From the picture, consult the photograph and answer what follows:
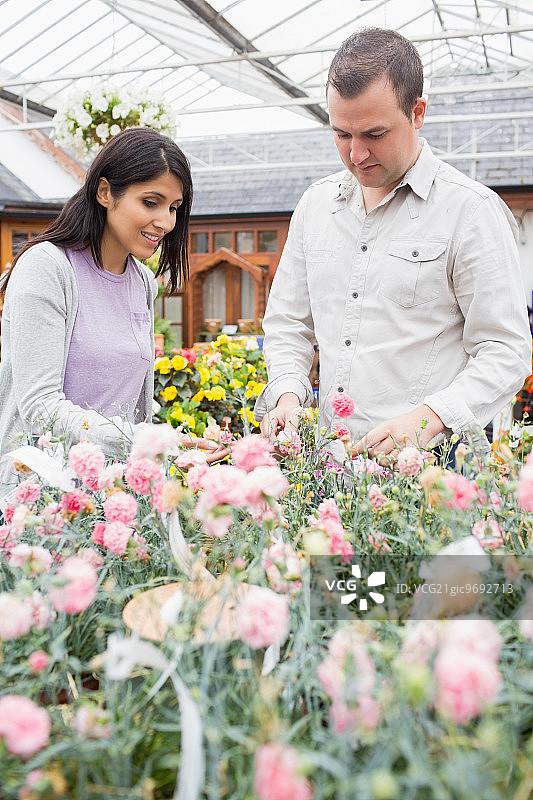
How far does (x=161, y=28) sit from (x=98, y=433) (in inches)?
249

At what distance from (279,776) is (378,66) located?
114 cm

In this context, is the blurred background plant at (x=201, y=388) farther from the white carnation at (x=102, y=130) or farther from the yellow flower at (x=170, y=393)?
the white carnation at (x=102, y=130)

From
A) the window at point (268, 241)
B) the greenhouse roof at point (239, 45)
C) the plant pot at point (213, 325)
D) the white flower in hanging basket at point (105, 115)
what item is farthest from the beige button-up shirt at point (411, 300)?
the window at point (268, 241)

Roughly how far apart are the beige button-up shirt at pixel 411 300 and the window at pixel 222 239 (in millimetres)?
7199

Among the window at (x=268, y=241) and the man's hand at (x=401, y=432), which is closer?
the man's hand at (x=401, y=432)

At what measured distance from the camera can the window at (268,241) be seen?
27.9 feet

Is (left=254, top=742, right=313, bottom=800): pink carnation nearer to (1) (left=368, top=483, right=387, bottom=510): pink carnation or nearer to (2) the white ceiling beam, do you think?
(1) (left=368, top=483, right=387, bottom=510): pink carnation

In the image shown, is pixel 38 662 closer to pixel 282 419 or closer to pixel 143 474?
pixel 143 474

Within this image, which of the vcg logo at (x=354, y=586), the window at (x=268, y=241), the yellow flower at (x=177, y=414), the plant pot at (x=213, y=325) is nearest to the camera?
the vcg logo at (x=354, y=586)

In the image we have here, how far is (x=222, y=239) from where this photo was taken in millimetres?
8742

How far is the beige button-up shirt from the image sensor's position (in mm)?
1389

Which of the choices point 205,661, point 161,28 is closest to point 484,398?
point 205,661

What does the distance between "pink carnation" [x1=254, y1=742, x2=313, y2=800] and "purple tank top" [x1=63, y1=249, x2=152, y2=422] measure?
105 centimetres

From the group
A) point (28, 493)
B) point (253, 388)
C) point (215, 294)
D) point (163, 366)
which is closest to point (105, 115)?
point (163, 366)
